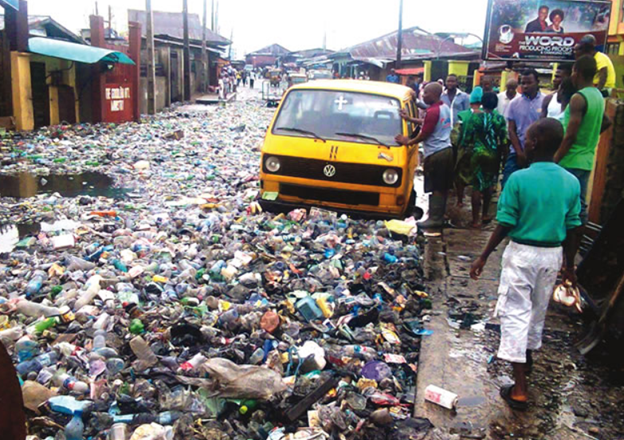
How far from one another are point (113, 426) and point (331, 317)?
204cm

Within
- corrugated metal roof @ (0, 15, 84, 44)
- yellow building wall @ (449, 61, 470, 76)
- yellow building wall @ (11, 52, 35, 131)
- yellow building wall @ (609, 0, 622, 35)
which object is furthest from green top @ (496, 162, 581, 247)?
corrugated metal roof @ (0, 15, 84, 44)

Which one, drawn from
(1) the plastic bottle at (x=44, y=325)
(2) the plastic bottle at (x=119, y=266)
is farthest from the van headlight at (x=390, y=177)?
(1) the plastic bottle at (x=44, y=325)

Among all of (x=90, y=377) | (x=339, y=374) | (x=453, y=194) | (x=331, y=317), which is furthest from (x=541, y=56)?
(x=90, y=377)

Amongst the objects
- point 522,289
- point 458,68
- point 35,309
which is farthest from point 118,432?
point 458,68

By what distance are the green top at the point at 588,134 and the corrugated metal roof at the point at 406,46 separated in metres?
36.8

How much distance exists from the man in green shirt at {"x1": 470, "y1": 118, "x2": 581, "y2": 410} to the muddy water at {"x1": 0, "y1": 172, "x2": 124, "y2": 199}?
7.65 metres

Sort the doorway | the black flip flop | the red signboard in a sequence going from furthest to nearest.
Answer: the red signboard < the doorway < the black flip flop

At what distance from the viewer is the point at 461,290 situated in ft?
17.6

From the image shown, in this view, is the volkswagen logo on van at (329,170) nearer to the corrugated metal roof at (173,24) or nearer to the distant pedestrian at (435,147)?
the distant pedestrian at (435,147)

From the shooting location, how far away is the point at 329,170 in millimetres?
7000

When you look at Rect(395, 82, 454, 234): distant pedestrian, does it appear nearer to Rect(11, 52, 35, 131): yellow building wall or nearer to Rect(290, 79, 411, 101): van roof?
Rect(290, 79, 411, 101): van roof

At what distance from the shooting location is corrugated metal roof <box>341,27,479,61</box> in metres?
41.9

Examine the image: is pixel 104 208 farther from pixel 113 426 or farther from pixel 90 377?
pixel 113 426

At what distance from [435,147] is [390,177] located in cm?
77
